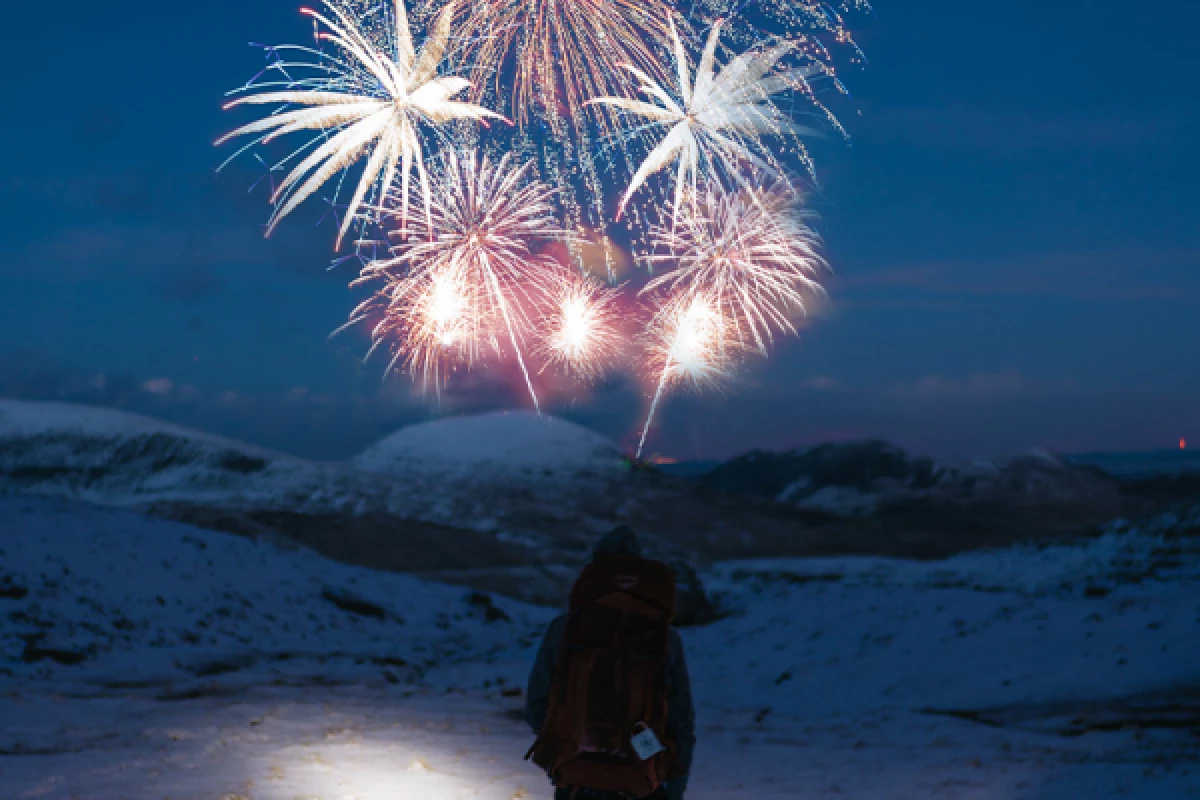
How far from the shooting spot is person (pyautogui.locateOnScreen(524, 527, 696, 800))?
4.16 m

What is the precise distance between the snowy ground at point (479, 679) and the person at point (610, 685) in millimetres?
4190

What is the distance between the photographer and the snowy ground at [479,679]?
8.42 m

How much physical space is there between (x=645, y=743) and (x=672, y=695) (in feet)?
1.51

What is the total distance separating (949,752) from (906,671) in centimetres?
397

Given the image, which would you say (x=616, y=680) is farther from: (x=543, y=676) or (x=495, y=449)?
(x=495, y=449)

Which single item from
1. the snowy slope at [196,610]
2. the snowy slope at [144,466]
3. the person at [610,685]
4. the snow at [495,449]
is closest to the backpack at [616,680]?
the person at [610,685]

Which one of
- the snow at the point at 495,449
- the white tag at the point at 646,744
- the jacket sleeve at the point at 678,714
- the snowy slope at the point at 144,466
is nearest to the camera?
the white tag at the point at 646,744

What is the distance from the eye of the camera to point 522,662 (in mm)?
16594

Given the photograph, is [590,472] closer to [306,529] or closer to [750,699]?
[306,529]

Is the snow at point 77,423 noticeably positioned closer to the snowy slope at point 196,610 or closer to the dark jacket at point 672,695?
the snowy slope at point 196,610

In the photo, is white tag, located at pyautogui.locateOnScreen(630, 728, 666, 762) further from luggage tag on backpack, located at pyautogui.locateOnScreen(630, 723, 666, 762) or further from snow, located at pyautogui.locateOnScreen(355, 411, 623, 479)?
snow, located at pyautogui.locateOnScreen(355, 411, 623, 479)

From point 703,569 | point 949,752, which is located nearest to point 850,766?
point 949,752

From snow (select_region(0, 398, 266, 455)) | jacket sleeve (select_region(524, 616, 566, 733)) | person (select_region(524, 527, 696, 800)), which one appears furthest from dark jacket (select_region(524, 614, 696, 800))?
snow (select_region(0, 398, 266, 455))

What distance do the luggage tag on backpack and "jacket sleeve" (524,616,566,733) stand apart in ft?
1.94
